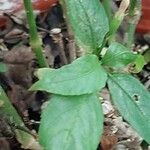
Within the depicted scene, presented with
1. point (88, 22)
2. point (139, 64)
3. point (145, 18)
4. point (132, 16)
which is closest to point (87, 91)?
point (88, 22)

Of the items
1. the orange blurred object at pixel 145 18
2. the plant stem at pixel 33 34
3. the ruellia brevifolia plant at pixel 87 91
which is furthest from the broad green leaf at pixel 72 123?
the orange blurred object at pixel 145 18

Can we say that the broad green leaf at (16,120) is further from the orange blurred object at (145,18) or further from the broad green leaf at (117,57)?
the orange blurred object at (145,18)

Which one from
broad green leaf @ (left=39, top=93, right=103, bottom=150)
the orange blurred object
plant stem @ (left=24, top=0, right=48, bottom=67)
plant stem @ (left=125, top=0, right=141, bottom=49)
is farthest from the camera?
the orange blurred object

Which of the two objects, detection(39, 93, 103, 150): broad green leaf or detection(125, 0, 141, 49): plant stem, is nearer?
detection(39, 93, 103, 150): broad green leaf

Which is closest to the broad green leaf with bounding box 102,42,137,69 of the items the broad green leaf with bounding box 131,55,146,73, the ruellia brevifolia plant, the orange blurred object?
the ruellia brevifolia plant

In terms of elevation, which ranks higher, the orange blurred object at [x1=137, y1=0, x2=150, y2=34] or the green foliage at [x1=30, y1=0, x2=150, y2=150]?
the green foliage at [x1=30, y1=0, x2=150, y2=150]

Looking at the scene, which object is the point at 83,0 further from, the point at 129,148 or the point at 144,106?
the point at 129,148

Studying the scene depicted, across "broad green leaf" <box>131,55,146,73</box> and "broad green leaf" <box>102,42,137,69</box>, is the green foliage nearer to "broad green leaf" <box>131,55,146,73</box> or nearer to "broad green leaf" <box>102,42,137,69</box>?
"broad green leaf" <box>102,42,137,69</box>

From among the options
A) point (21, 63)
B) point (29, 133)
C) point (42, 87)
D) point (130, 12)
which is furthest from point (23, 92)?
point (42, 87)
